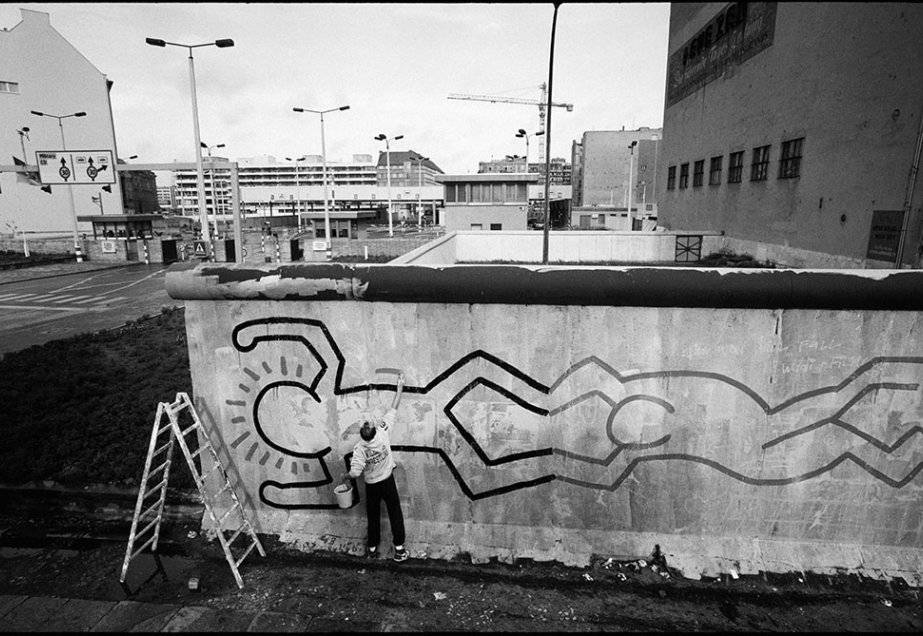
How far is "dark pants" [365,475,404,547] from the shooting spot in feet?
14.5

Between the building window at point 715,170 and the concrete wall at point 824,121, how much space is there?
275 mm

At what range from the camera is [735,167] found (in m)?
25.5

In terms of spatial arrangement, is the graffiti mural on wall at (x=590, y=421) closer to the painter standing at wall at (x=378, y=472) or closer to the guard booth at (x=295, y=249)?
the painter standing at wall at (x=378, y=472)

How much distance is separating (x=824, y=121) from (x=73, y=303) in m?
27.6

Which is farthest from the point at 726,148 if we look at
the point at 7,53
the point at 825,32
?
the point at 7,53

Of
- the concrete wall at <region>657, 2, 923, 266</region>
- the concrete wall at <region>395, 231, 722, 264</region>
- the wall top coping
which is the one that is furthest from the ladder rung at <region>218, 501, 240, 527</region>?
the concrete wall at <region>395, 231, 722, 264</region>

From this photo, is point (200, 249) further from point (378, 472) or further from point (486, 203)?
point (486, 203)

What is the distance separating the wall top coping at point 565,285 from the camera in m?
3.88

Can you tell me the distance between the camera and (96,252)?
30.7 m

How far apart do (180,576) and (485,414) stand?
305 centimetres

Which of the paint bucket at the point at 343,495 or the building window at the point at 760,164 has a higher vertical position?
the building window at the point at 760,164

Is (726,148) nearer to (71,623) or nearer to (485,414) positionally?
(485,414)

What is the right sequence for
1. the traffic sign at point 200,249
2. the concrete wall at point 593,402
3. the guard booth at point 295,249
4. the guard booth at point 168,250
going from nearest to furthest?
the concrete wall at point 593,402 < the traffic sign at point 200,249 < the guard booth at point 295,249 < the guard booth at point 168,250

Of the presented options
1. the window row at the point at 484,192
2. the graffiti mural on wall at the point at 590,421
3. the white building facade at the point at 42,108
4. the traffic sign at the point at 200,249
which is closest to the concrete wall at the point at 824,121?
the window row at the point at 484,192
